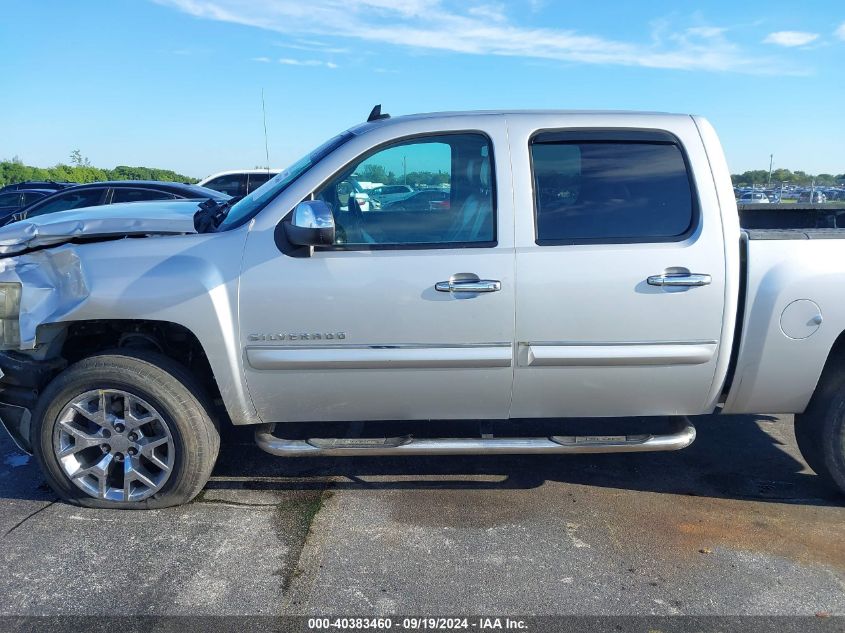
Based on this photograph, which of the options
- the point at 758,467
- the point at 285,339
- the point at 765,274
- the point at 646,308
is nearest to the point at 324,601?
the point at 285,339

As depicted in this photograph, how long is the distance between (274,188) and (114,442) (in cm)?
155

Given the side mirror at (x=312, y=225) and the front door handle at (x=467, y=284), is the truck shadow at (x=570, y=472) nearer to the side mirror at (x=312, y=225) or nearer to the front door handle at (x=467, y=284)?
the front door handle at (x=467, y=284)

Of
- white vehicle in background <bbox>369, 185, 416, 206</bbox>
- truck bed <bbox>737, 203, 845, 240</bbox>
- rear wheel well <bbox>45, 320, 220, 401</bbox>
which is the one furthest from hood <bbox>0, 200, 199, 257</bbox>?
truck bed <bbox>737, 203, 845, 240</bbox>

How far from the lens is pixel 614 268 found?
3.12 meters

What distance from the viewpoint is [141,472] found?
3.39 meters

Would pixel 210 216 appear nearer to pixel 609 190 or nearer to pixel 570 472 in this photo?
pixel 609 190

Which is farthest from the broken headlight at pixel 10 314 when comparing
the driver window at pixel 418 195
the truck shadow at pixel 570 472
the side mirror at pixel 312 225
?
the driver window at pixel 418 195

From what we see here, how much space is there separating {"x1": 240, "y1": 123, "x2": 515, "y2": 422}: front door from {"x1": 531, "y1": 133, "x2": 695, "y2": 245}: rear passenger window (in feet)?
0.72

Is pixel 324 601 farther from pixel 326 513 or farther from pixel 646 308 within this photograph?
pixel 646 308

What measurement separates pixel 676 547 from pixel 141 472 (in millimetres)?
2683

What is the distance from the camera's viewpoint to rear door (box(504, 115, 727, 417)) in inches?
123

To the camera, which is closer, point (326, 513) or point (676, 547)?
point (676, 547)

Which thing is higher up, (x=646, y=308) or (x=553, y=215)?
(x=553, y=215)

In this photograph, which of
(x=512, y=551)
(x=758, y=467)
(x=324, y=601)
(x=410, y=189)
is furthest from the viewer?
(x=758, y=467)
